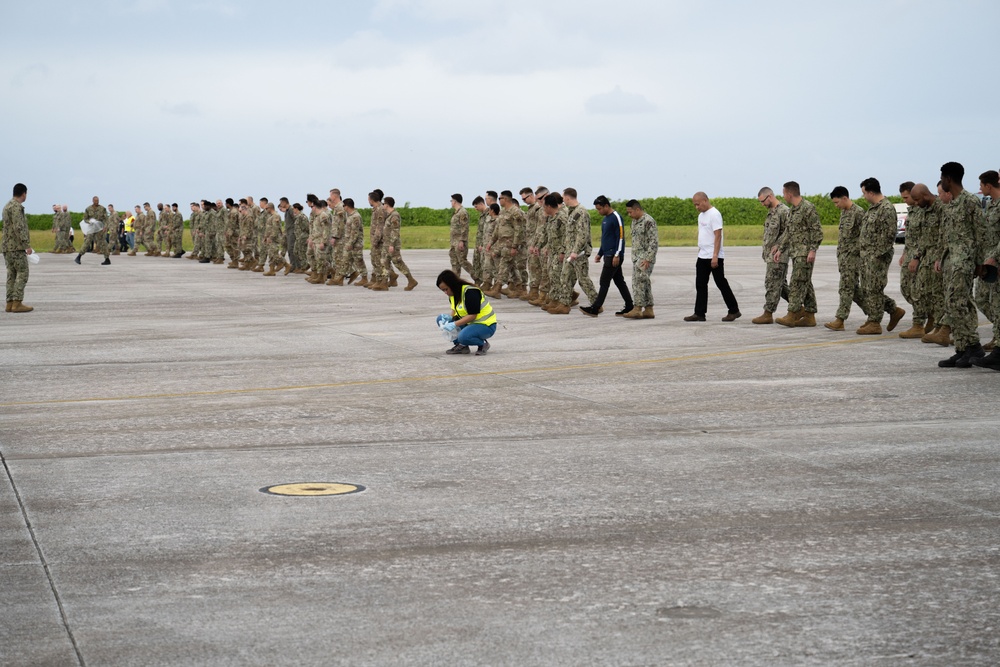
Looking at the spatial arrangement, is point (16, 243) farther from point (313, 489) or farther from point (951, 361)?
point (313, 489)

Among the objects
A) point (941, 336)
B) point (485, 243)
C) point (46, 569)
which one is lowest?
point (46, 569)

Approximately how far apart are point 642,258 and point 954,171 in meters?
6.70

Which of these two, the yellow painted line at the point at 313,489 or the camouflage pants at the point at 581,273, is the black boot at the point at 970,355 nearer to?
the yellow painted line at the point at 313,489

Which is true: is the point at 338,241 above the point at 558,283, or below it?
above

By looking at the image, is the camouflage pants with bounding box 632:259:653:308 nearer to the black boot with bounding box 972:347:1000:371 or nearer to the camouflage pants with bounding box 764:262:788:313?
the camouflage pants with bounding box 764:262:788:313

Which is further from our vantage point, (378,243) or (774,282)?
(378,243)

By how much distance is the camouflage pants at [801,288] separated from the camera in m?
18.1

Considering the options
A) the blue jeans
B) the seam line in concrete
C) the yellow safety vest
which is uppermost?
the yellow safety vest

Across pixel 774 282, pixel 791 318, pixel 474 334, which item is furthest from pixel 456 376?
pixel 774 282

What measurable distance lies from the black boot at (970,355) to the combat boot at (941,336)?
6.23ft

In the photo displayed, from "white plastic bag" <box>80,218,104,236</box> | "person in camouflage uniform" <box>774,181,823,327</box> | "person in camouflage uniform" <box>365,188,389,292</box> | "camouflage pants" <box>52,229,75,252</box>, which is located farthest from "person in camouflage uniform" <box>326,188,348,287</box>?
"camouflage pants" <box>52,229,75,252</box>

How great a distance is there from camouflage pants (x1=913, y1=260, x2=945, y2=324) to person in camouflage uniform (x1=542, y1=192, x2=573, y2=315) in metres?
6.95

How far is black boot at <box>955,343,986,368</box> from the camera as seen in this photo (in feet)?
43.6

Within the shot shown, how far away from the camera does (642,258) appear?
20.1 meters
